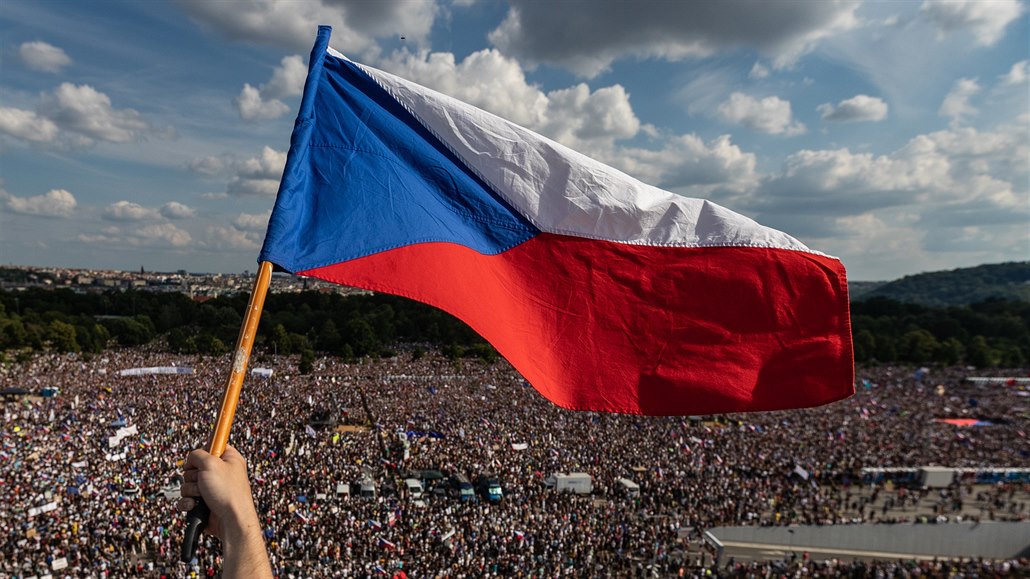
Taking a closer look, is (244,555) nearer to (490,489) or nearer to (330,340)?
(490,489)

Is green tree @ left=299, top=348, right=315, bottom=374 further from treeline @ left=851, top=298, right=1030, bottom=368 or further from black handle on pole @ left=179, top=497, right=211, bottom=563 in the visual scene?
treeline @ left=851, top=298, right=1030, bottom=368

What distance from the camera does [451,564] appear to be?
46.2ft

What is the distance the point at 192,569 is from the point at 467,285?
41.1ft

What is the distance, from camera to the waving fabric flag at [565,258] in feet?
12.5

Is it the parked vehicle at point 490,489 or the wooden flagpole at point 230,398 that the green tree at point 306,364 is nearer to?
the parked vehicle at point 490,489

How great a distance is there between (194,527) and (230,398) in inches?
23.5

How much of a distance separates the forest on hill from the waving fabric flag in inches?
1632

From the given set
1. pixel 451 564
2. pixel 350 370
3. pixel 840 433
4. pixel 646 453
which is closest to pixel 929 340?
pixel 840 433

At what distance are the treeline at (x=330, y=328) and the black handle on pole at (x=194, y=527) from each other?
1692 inches

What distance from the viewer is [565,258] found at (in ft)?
13.8

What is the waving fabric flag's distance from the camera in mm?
3797

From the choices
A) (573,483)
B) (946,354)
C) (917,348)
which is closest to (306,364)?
(573,483)

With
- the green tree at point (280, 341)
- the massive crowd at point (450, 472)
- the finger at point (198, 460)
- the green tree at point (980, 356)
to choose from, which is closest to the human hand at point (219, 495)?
the finger at point (198, 460)

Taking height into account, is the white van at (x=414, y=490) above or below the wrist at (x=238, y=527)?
below
